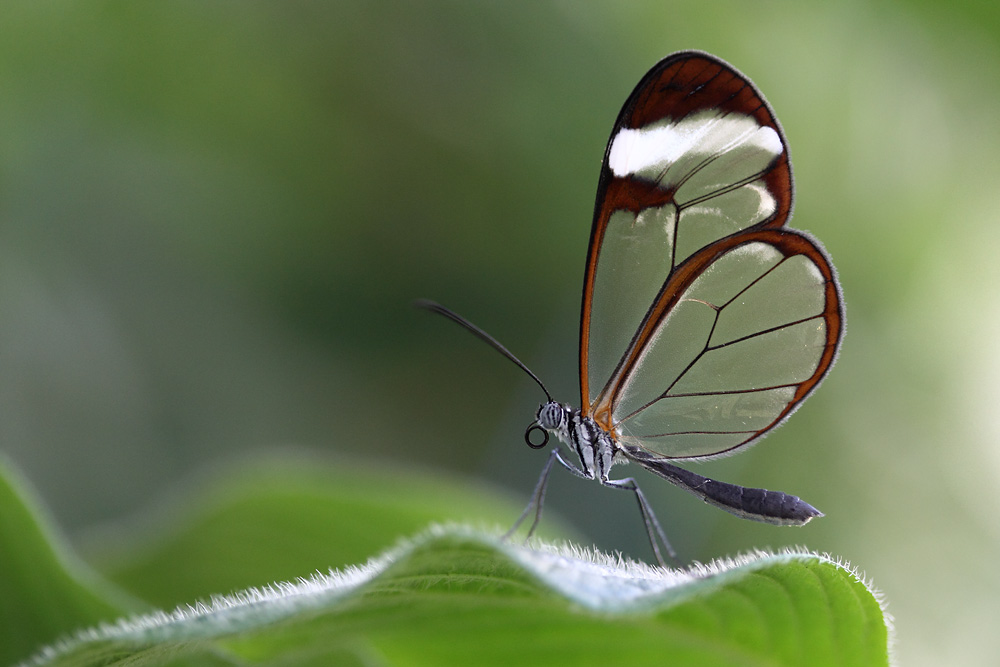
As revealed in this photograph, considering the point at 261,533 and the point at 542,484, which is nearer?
the point at 542,484

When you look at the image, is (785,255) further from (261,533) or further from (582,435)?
(261,533)

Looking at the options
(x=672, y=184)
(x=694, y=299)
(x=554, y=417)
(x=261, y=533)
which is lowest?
→ (x=261, y=533)

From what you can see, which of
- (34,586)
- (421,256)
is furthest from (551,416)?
(421,256)

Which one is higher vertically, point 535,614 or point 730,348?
point 730,348

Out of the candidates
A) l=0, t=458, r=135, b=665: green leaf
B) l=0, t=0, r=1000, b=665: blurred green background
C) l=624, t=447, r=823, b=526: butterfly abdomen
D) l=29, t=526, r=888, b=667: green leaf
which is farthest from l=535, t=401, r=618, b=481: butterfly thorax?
l=0, t=0, r=1000, b=665: blurred green background

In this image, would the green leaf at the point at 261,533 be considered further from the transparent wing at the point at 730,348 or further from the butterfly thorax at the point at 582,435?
the transparent wing at the point at 730,348

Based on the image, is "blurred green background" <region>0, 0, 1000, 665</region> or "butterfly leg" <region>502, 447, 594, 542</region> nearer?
"butterfly leg" <region>502, 447, 594, 542</region>

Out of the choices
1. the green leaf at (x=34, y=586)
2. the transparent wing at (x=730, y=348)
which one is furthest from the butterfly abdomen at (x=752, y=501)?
the green leaf at (x=34, y=586)

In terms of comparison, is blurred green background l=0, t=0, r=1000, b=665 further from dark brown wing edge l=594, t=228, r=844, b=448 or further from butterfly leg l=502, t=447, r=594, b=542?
dark brown wing edge l=594, t=228, r=844, b=448
